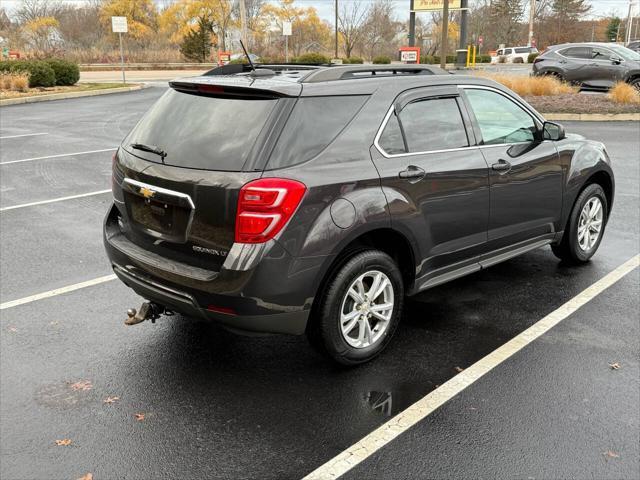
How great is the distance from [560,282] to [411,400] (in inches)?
98.1

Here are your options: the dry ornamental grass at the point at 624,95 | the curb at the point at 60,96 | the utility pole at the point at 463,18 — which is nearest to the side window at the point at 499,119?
the dry ornamental grass at the point at 624,95

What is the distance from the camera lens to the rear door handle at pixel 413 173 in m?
3.94

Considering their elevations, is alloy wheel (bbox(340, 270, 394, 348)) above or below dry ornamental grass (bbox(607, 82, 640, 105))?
below

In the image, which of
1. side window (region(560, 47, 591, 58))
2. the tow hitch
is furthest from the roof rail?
side window (region(560, 47, 591, 58))

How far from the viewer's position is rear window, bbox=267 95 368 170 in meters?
3.46

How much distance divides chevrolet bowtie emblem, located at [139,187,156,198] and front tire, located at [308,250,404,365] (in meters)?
1.16

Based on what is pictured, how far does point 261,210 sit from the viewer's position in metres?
3.33

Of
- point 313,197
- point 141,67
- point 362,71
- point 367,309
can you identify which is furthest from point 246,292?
point 141,67

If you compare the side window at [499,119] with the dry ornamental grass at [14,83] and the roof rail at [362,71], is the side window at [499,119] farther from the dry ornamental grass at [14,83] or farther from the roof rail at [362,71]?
the dry ornamental grass at [14,83]

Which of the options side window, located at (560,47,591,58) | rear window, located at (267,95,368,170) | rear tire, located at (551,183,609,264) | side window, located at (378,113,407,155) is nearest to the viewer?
rear window, located at (267,95,368,170)

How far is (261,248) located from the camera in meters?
3.34

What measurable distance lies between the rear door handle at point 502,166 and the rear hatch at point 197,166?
1782mm

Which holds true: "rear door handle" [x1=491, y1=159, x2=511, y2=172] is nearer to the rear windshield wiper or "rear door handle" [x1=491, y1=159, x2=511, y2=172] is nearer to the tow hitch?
the rear windshield wiper

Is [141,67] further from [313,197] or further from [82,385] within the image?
[313,197]
